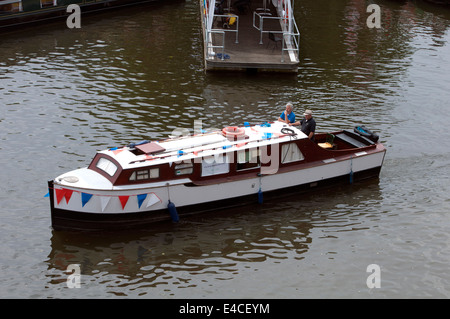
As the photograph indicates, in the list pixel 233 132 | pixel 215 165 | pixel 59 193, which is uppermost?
pixel 233 132

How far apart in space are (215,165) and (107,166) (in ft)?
11.2

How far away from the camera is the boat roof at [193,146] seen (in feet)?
64.1

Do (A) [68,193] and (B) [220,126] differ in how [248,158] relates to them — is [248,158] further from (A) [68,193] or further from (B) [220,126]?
(B) [220,126]

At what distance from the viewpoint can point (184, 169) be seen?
65.1 ft

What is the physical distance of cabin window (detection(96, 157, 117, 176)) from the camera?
63.8ft

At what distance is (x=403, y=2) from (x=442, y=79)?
59.7 feet

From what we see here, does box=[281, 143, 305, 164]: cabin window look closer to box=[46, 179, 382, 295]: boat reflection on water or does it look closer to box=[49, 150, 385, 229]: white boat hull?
box=[49, 150, 385, 229]: white boat hull

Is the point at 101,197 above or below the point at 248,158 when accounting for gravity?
below

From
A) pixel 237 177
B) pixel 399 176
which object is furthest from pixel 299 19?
pixel 237 177

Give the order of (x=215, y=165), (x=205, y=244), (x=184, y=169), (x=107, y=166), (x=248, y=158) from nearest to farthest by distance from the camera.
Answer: (x=205, y=244) < (x=107, y=166) < (x=184, y=169) < (x=215, y=165) < (x=248, y=158)

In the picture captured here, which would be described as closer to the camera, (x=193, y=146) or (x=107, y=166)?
(x=107, y=166)

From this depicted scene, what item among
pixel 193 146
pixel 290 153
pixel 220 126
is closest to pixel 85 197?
pixel 193 146

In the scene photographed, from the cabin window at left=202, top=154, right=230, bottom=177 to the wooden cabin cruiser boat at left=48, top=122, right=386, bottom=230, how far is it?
0.03 metres
